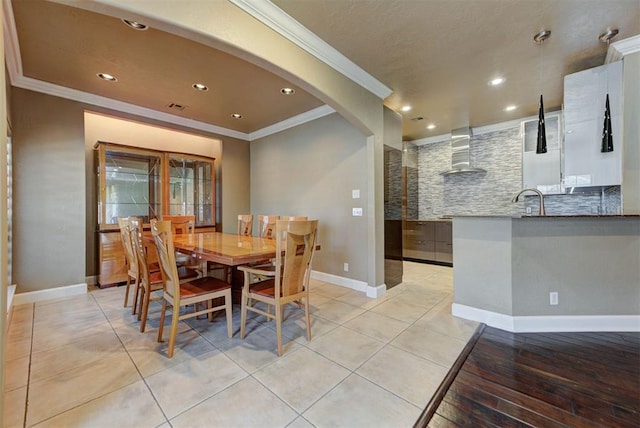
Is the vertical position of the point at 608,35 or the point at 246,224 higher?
the point at 608,35

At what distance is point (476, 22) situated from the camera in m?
2.25

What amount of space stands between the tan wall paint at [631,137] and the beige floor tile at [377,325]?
2.51 meters

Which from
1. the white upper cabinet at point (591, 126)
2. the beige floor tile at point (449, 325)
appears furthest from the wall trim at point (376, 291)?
the white upper cabinet at point (591, 126)

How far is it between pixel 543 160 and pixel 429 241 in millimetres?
2265

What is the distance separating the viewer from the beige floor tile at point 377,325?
2366 mm

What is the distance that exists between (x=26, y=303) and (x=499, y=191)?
23.1 feet

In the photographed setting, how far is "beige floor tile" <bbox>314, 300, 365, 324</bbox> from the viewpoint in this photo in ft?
8.93

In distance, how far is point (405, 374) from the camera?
1800mm

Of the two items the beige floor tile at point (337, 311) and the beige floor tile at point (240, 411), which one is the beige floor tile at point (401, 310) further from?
the beige floor tile at point (240, 411)

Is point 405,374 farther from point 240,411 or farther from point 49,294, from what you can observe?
point 49,294

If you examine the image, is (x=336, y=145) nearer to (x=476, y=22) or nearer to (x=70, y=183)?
(x=476, y=22)

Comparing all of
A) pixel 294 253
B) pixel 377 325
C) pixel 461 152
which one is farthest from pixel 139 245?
pixel 461 152

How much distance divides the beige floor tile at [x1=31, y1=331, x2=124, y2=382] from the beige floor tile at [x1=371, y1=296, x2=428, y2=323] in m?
2.42

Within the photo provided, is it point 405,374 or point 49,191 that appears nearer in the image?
point 405,374
